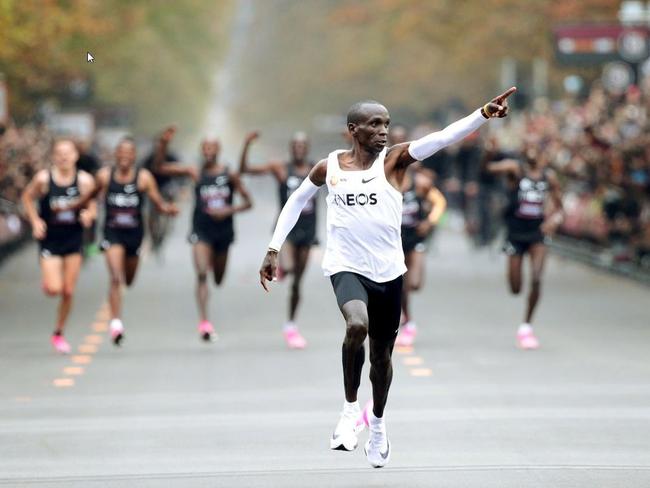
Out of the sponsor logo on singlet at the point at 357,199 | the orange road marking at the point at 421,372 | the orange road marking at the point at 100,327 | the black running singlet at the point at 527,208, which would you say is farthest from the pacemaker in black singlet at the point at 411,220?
the sponsor logo on singlet at the point at 357,199

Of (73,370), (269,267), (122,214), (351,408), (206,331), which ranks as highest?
(269,267)

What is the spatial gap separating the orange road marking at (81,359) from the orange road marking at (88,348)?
0.33 m

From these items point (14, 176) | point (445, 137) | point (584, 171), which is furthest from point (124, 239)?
point (14, 176)

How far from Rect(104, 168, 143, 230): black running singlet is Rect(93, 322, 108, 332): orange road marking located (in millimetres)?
2178

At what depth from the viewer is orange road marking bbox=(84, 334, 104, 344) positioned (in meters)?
16.7

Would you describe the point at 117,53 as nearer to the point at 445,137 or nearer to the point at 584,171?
the point at 584,171

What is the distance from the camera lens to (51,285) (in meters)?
15.5

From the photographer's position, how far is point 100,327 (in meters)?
18.2

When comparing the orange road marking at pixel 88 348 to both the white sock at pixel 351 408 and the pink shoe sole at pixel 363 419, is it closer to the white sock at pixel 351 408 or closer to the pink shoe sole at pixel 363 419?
the pink shoe sole at pixel 363 419

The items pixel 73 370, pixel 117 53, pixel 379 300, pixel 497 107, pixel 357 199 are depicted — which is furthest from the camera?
pixel 117 53

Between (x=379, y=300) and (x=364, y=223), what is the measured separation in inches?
16.8

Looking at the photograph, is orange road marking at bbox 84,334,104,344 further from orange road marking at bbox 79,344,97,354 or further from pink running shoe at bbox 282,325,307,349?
pink running shoe at bbox 282,325,307,349

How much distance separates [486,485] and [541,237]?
7471 mm

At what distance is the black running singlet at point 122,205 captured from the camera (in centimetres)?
1591
